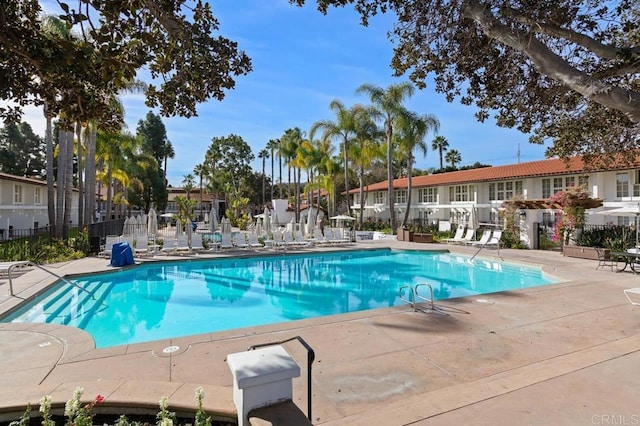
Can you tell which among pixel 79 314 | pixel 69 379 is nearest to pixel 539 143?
pixel 69 379

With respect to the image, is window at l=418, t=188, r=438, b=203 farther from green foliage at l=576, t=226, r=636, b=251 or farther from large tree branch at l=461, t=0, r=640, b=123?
large tree branch at l=461, t=0, r=640, b=123

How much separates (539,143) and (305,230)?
53.9ft

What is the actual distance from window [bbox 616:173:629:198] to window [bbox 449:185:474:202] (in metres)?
11.1

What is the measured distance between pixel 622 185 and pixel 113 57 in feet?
89.4

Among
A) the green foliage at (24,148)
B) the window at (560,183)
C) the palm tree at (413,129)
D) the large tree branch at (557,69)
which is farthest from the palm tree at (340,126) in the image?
the green foliage at (24,148)

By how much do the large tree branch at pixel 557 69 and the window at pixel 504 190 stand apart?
25671 millimetres

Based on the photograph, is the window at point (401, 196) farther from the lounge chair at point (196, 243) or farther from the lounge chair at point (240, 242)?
the lounge chair at point (196, 243)

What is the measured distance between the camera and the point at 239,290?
1267cm

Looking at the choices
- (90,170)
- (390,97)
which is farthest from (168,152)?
(390,97)

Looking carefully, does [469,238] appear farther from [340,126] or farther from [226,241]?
[340,126]

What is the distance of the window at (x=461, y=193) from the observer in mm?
32531

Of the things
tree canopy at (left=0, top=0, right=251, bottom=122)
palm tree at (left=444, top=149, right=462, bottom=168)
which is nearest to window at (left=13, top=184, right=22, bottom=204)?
tree canopy at (left=0, top=0, right=251, bottom=122)

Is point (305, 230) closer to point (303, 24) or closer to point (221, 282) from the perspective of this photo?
point (221, 282)

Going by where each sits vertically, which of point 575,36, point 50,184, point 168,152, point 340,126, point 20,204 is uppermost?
point 168,152
